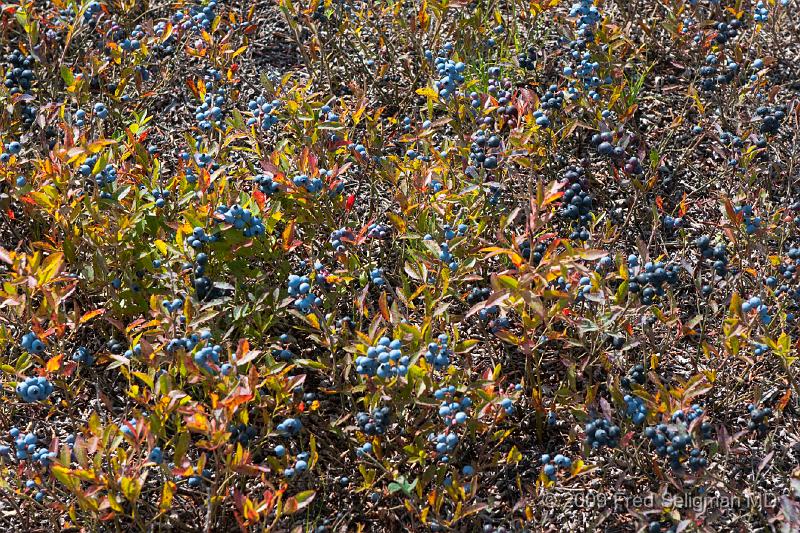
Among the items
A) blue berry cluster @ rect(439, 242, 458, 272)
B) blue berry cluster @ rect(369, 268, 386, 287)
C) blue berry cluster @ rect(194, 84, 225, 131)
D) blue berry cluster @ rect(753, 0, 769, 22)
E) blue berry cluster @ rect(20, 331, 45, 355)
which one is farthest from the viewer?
blue berry cluster @ rect(753, 0, 769, 22)

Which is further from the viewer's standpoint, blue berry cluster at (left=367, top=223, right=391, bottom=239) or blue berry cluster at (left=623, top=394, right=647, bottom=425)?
blue berry cluster at (left=367, top=223, right=391, bottom=239)

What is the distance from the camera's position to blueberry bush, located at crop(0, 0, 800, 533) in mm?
2625

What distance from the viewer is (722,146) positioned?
3576 mm

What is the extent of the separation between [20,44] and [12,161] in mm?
987

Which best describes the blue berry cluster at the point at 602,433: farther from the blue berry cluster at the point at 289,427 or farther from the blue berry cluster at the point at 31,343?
the blue berry cluster at the point at 31,343

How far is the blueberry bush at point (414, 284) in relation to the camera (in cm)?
262

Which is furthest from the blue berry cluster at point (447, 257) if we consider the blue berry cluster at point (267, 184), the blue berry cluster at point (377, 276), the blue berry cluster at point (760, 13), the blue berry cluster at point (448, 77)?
the blue berry cluster at point (760, 13)

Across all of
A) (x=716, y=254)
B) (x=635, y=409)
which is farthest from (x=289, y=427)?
(x=716, y=254)

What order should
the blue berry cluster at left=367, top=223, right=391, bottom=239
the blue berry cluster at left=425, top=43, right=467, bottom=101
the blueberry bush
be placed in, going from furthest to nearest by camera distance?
the blue berry cluster at left=425, top=43, right=467, bottom=101
the blue berry cluster at left=367, top=223, right=391, bottom=239
the blueberry bush

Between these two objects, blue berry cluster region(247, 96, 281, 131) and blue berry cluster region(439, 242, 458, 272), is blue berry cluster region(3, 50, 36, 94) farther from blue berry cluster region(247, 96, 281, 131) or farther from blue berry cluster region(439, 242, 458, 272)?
blue berry cluster region(439, 242, 458, 272)

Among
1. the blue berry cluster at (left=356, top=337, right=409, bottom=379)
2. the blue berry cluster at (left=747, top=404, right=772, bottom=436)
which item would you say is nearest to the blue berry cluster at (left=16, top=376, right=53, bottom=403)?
the blue berry cluster at (left=356, top=337, right=409, bottom=379)

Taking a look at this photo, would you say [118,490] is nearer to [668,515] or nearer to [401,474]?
[401,474]

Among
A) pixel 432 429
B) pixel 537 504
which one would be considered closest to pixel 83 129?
pixel 432 429

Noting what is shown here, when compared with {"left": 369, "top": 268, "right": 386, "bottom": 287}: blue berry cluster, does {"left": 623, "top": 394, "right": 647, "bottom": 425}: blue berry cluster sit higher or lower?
lower
